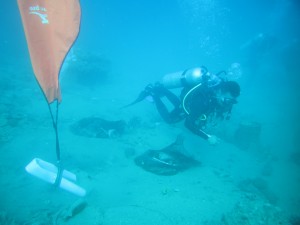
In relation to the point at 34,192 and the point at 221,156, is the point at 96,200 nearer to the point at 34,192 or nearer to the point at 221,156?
the point at 34,192

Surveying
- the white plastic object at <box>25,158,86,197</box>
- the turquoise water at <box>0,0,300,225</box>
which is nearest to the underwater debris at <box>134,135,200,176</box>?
the turquoise water at <box>0,0,300,225</box>

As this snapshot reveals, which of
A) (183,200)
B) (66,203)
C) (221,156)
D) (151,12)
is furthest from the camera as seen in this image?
(151,12)

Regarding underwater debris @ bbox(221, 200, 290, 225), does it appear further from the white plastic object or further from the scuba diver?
the white plastic object

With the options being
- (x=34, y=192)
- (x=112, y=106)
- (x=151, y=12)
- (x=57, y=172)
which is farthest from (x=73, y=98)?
(x=151, y=12)

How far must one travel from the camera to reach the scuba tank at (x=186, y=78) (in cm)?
668

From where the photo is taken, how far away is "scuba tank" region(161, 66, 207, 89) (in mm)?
6680

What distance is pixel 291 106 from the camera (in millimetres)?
22969

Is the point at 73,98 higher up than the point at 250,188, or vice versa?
the point at 250,188

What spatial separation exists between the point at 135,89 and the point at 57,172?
1338 cm

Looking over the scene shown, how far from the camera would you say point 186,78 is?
7125 mm

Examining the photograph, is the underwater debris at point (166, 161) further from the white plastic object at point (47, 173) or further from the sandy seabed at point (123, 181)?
the white plastic object at point (47, 173)

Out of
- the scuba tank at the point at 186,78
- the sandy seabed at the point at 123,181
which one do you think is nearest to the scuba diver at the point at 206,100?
the scuba tank at the point at 186,78

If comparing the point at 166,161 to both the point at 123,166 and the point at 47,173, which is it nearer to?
the point at 123,166

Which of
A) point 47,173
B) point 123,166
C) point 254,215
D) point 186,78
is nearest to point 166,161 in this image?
point 123,166
